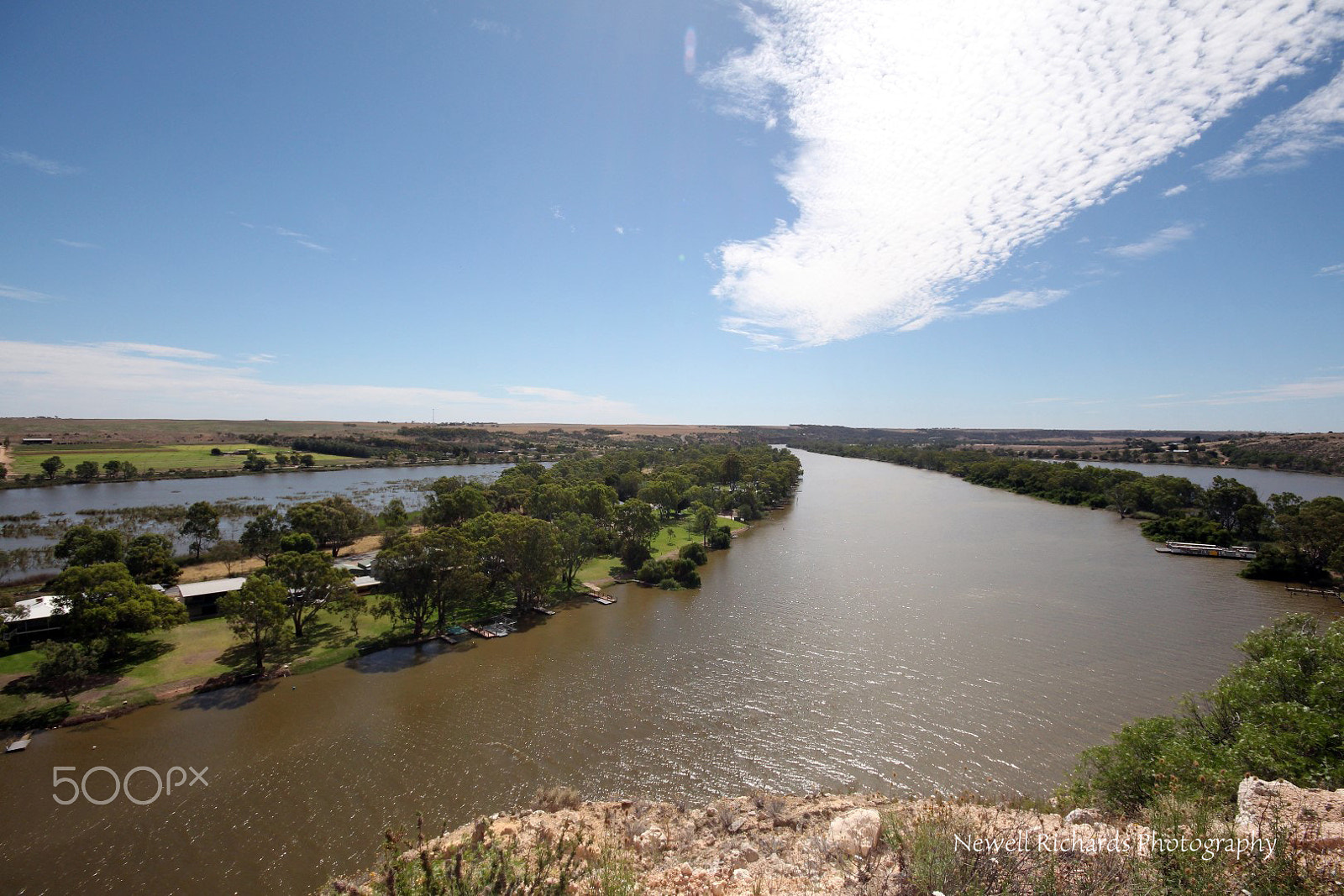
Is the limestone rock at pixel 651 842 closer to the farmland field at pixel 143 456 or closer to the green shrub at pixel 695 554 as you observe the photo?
the green shrub at pixel 695 554

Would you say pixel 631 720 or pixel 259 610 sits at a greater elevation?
pixel 259 610

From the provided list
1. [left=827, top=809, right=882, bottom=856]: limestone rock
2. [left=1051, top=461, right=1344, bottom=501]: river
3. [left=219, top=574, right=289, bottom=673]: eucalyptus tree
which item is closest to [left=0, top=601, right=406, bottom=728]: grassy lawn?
[left=219, top=574, right=289, bottom=673]: eucalyptus tree

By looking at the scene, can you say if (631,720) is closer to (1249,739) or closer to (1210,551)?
(1249,739)

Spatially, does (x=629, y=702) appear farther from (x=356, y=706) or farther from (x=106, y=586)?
(x=106, y=586)

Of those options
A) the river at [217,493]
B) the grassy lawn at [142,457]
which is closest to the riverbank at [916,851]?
the river at [217,493]

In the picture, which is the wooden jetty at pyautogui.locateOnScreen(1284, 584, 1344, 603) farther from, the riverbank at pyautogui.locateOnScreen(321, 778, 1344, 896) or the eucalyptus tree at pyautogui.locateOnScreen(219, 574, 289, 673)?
the eucalyptus tree at pyautogui.locateOnScreen(219, 574, 289, 673)

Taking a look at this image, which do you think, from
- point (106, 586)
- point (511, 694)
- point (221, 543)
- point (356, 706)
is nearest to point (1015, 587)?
point (511, 694)

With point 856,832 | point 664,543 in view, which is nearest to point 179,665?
point 856,832
